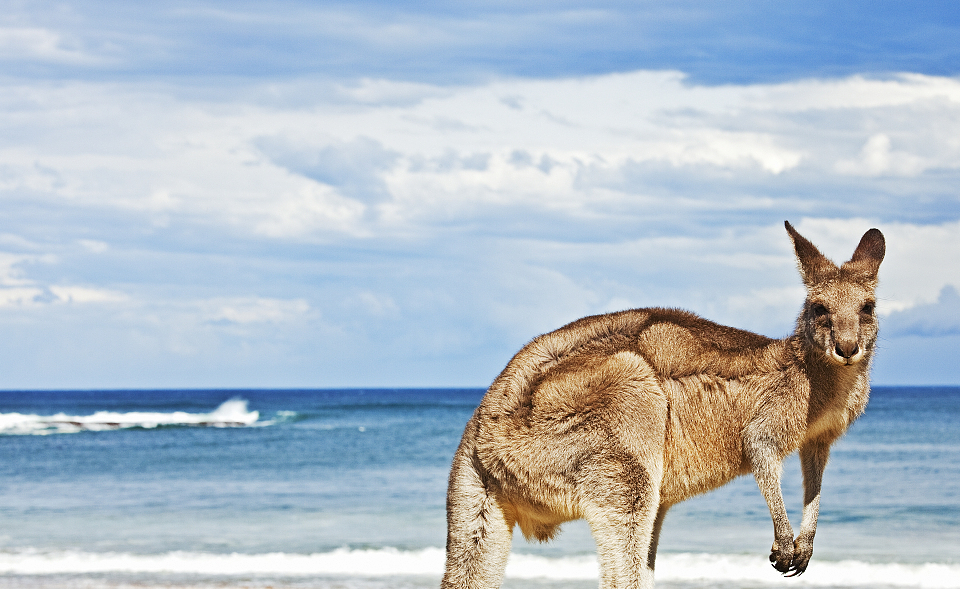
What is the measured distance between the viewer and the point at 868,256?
4703 mm

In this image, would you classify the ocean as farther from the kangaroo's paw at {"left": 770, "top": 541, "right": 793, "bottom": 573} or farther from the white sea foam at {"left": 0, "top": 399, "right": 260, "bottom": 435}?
the white sea foam at {"left": 0, "top": 399, "right": 260, "bottom": 435}

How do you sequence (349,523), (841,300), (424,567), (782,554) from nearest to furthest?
1. (841,300)
2. (782,554)
3. (424,567)
4. (349,523)

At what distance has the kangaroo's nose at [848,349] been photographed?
435 centimetres

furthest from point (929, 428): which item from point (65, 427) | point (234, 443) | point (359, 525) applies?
point (65, 427)

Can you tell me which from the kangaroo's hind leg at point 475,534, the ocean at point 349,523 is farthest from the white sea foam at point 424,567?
the kangaroo's hind leg at point 475,534

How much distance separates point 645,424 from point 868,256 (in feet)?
4.65

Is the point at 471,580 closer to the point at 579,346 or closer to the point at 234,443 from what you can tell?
the point at 579,346

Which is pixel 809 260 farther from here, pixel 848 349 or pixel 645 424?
pixel 645 424

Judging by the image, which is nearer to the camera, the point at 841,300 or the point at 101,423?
the point at 841,300

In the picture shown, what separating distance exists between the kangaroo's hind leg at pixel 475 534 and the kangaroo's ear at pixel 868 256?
2.07 m

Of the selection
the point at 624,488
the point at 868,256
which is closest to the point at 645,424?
the point at 624,488

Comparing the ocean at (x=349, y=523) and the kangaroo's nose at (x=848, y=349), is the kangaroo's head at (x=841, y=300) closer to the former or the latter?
the kangaroo's nose at (x=848, y=349)

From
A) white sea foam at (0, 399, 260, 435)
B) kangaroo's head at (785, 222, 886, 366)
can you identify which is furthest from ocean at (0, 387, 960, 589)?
white sea foam at (0, 399, 260, 435)

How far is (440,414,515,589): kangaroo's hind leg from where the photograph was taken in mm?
4551
